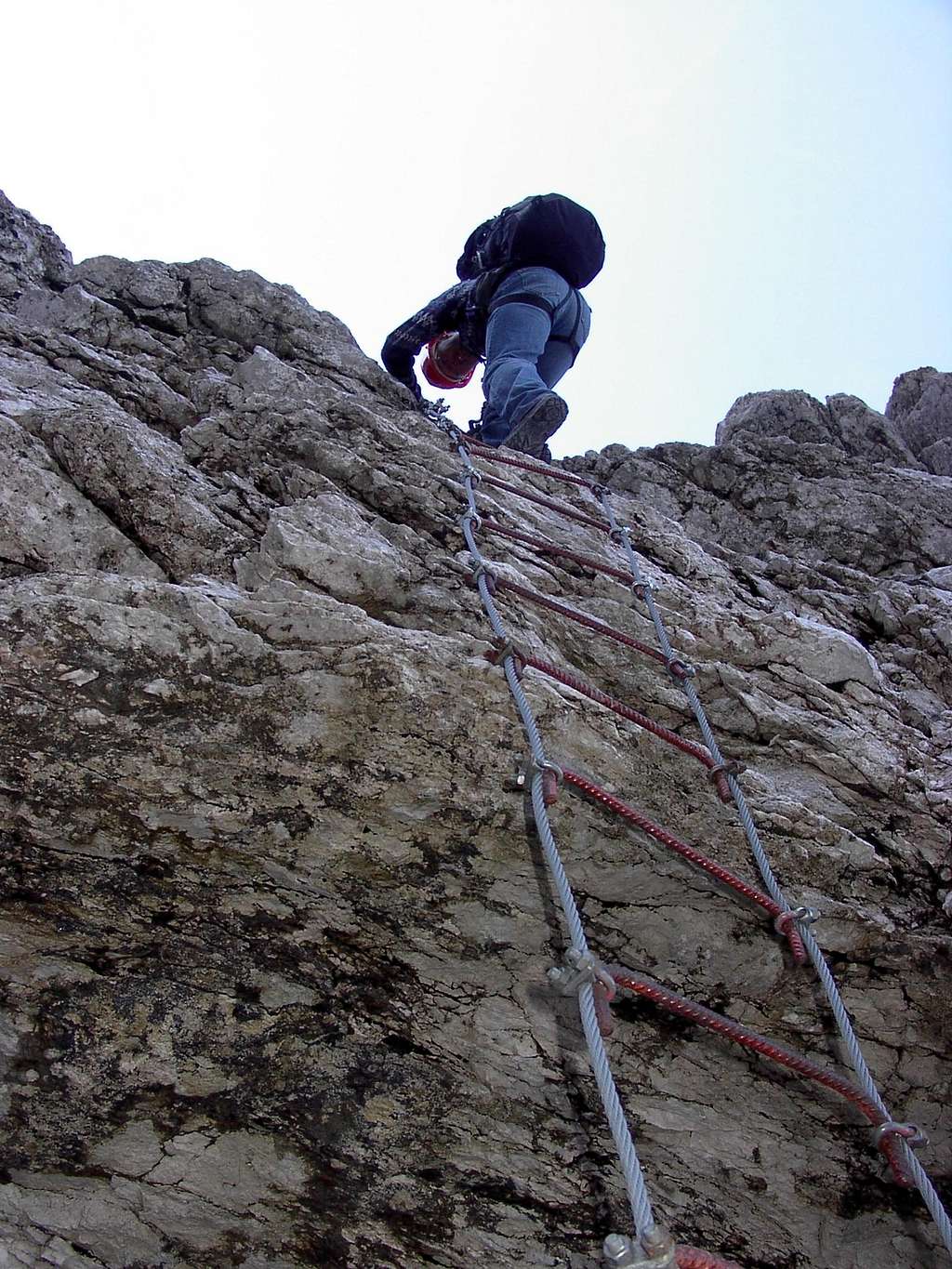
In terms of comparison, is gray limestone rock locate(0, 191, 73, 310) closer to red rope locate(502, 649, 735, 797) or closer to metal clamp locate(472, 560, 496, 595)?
metal clamp locate(472, 560, 496, 595)

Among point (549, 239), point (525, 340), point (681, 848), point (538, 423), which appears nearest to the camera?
point (681, 848)

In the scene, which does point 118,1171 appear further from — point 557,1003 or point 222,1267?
point 557,1003

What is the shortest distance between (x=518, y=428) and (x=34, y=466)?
12.6ft

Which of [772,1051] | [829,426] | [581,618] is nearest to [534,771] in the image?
[772,1051]

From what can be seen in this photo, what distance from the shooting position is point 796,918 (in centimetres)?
300

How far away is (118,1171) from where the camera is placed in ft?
8.28

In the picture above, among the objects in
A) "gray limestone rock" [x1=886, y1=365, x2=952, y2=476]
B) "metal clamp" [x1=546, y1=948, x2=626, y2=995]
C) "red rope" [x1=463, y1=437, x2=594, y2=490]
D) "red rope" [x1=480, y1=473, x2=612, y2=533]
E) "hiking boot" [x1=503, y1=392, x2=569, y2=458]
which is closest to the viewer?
Answer: "metal clamp" [x1=546, y1=948, x2=626, y2=995]

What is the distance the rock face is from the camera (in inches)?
99.9

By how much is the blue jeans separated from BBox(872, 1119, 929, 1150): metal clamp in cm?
536

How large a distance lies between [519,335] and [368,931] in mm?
5964

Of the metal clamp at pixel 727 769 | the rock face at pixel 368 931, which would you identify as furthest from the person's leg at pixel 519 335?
the metal clamp at pixel 727 769

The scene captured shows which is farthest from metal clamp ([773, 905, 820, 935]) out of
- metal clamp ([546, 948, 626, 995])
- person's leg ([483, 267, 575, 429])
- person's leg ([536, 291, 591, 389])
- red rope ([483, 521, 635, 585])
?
person's leg ([536, 291, 591, 389])

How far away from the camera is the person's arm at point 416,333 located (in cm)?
852

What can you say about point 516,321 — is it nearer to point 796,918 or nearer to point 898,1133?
point 796,918
